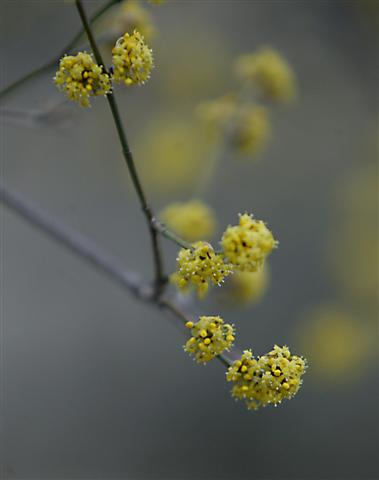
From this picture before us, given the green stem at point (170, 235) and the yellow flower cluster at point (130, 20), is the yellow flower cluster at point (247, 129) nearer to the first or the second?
the yellow flower cluster at point (130, 20)

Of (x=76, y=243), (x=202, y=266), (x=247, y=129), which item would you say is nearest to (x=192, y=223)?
(x=76, y=243)

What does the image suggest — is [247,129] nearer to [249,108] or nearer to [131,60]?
[249,108]

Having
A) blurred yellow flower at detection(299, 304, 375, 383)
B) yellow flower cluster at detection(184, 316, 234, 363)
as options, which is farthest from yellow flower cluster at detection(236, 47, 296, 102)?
blurred yellow flower at detection(299, 304, 375, 383)

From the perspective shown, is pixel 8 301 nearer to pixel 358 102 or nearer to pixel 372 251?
pixel 372 251

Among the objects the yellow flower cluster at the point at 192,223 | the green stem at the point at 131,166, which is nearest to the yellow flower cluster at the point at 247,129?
the yellow flower cluster at the point at 192,223

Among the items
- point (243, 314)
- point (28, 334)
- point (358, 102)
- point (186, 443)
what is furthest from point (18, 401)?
point (358, 102)

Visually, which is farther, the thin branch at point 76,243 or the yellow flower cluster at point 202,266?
the thin branch at point 76,243

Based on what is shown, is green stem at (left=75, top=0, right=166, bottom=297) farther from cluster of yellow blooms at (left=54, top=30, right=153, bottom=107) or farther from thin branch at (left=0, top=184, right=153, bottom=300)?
thin branch at (left=0, top=184, right=153, bottom=300)
